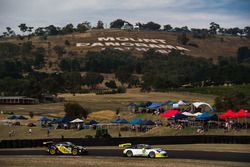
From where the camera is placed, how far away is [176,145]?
46531 mm

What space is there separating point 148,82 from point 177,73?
30695 mm

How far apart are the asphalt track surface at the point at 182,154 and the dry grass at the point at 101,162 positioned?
6.71ft

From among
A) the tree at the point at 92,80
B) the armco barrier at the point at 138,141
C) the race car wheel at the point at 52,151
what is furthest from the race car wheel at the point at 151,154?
the tree at the point at 92,80

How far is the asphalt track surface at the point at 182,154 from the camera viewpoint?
35.5 metres

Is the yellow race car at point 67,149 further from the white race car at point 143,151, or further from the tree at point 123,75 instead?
the tree at point 123,75

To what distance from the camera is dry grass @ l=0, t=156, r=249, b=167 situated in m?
32.2

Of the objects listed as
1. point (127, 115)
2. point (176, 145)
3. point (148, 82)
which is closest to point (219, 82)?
point (148, 82)

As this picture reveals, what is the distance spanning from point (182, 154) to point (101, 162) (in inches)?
281

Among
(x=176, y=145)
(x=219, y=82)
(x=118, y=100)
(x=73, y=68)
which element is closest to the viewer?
(x=176, y=145)

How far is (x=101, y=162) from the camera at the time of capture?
34.0 metres

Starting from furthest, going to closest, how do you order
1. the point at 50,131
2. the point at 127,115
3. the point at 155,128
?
the point at 127,115
the point at 50,131
the point at 155,128

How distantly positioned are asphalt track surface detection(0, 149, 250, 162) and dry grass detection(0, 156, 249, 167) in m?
2.05

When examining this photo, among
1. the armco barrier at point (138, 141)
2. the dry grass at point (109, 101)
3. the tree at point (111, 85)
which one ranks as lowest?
the dry grass at point (109, 101)

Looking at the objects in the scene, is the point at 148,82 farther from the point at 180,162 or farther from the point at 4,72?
the point at 180,162
